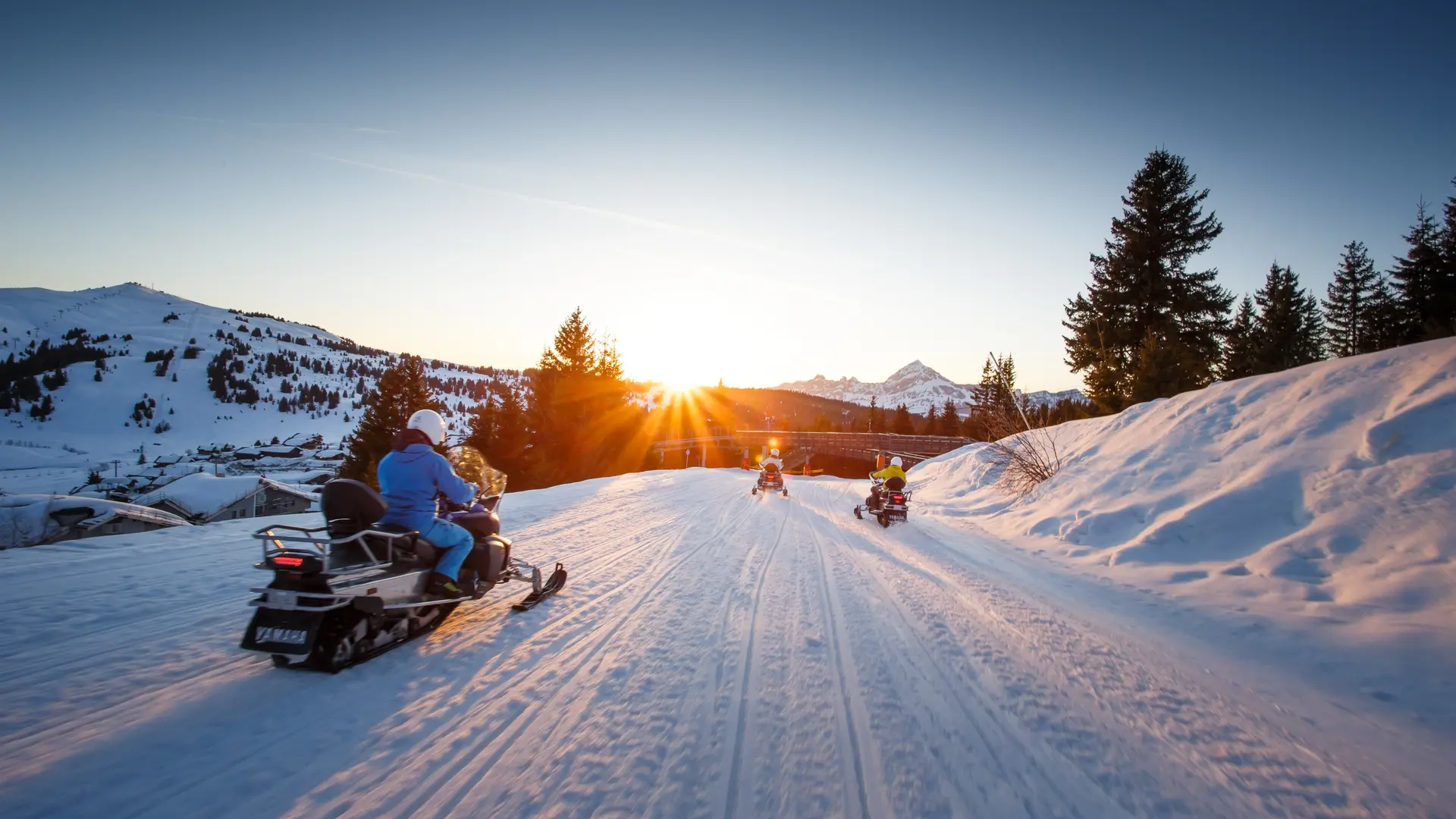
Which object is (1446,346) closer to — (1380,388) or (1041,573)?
(1380,388)

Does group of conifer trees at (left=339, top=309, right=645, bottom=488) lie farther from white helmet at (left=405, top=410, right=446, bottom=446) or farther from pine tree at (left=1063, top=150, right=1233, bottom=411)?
pine tree at (left=1063, top=150, right=1233, bottom=411)

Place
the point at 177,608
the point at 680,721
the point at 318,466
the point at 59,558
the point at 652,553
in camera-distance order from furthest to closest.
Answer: the point at 318,466 → the point at 652,553 → the point at 59,558 → the point at 177,608 → the point at 680,721

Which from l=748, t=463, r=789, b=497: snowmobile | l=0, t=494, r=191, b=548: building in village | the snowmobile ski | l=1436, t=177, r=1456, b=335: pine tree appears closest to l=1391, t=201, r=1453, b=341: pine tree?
l=1436, t=177, r=1456, b=335: pine tree

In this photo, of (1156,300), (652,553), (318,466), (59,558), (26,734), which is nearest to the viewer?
(26,734)

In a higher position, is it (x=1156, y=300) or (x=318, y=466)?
(x=1156, y=300)

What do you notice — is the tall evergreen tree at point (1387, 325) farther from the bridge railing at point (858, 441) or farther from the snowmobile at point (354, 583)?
the snowmobile at point (354, 583)

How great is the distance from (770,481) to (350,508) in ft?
48.8

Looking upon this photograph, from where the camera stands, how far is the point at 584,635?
449 cm

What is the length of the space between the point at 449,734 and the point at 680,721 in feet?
4.43

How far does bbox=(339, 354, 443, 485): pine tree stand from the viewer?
22.8 metres

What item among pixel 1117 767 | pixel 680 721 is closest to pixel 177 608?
pixel 680 721

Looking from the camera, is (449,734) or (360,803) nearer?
(360,803)

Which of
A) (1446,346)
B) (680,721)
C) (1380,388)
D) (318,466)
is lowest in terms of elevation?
(318,466)

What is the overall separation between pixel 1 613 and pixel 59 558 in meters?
1.91
